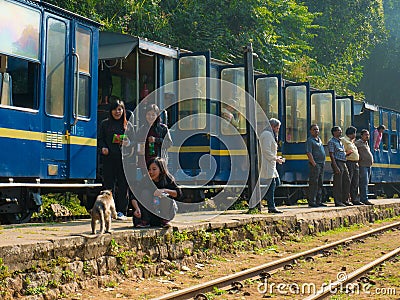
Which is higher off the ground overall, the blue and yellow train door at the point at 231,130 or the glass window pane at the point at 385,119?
→ the glass window pane at the point at 385,119

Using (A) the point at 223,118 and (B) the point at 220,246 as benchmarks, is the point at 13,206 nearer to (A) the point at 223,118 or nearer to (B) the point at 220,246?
(B) the point at 220,246

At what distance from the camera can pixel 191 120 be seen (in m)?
13.2

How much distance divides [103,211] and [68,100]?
135 inches

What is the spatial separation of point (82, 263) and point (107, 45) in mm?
6011

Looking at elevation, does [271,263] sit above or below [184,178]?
below

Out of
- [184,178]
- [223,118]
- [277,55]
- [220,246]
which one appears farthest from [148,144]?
[277,55]

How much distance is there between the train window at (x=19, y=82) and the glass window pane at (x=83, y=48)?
3.68 feet

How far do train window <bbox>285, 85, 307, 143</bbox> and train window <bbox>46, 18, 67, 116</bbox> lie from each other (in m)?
8.17

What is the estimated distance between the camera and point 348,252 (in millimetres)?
10047

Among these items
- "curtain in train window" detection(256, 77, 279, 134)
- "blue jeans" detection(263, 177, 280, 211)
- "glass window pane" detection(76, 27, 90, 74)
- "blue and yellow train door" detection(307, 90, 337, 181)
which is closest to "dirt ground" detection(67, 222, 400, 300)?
"blue jeans" detection(263, 177, 280, 211)

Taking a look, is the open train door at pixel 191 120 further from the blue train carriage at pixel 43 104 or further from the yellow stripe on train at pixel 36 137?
the yellow stripe on train at pixel 36 137

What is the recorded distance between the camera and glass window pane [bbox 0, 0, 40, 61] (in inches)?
340

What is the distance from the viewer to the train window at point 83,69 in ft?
33.7

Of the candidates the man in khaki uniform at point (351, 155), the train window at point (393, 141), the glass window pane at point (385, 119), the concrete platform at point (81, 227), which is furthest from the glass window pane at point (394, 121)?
the concrete platform at point (81, 227)
